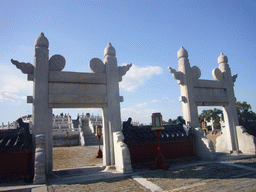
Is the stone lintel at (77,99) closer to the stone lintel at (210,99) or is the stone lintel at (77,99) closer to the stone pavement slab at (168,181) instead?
the stone pavement slab at (168,181)

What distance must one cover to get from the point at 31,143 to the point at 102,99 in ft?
9.48

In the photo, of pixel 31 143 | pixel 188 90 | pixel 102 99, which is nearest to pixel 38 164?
pixel 31 143

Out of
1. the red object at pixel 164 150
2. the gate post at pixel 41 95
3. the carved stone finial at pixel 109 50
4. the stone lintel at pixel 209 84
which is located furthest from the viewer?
the stone lintel at pixel 209 84

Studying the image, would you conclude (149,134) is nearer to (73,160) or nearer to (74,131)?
(73,160)

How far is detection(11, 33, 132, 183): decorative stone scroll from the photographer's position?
6652 mm

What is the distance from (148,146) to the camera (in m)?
7.82

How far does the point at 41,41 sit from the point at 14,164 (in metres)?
4.37

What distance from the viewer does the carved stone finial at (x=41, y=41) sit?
280 inches

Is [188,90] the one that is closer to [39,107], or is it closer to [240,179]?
[240,179]

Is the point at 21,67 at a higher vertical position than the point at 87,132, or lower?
higher

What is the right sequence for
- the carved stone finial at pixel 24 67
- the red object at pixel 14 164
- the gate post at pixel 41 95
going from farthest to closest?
1. the carved stone finial at pixel 24 67
2. the gate post at pixel 41 95
3. the red object at pixel 14 164

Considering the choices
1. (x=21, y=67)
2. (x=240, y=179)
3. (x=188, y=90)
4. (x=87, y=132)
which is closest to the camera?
(x=240, y=179)

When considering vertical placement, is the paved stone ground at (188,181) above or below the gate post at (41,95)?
below

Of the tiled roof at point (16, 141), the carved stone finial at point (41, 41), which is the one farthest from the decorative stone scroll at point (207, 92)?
the tiled roof at point (16, 141)
